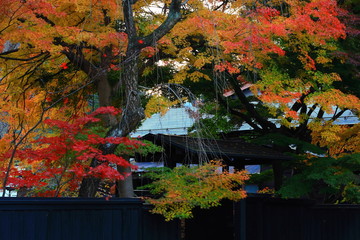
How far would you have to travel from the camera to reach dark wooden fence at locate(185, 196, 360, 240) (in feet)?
45.8

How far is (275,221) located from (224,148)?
2.71 metres

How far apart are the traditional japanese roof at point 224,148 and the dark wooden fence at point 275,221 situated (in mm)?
1605

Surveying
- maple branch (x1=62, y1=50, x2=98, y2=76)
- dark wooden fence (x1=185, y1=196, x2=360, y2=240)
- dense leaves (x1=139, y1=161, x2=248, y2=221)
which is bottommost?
dark wooden fence (x1=185, y1=196, x2=360, y2=240)

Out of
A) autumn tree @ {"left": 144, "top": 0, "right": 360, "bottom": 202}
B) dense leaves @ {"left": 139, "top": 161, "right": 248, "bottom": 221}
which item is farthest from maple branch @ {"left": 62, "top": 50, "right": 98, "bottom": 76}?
dense leaves @ {"left": 139, "top": 161, "right": 248, "bottom": 221}

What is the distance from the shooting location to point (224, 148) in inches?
641

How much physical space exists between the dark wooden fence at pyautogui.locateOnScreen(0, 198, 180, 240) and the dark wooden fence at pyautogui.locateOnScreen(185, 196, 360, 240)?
6.02 feet

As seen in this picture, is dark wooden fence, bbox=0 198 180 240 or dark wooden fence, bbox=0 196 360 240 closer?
dark wooden fence, bbox=0 198 180 240

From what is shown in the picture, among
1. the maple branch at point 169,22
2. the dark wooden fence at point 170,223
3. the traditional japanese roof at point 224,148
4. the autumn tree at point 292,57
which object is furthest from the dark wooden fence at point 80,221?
the autumn tree at point 292,57

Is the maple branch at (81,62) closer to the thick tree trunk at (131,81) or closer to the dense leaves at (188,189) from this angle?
the thick tree trunk at (131,81)

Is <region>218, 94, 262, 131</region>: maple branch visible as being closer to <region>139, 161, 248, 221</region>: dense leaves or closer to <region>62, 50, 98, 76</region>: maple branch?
<region>62, 50, 98, 76</region>: maple branch

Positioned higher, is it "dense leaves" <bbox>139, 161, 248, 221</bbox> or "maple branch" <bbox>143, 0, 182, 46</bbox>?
"maple branch" <bbox>143, 0, 182, 46</bbox>

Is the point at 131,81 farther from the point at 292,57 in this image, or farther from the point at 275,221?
the point at 275,221

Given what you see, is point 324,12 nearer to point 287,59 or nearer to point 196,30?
point 287,59

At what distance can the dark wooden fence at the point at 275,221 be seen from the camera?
1396cm
